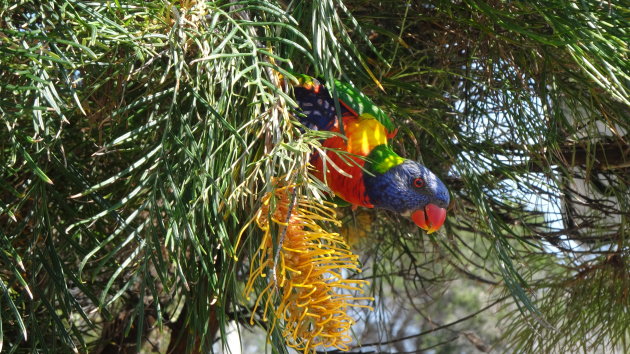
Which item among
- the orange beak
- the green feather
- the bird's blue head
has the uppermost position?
the green feather

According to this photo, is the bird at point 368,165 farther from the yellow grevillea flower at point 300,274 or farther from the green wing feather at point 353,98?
the yellow grevillea flower at point 300,274

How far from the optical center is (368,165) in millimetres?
900

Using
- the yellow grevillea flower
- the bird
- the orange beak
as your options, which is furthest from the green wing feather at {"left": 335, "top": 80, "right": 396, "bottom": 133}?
the yellow grevillea flower


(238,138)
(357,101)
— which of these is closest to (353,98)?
(357,101)

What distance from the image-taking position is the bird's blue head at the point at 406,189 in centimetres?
88

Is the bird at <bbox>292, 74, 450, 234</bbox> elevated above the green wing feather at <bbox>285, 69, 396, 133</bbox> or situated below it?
below

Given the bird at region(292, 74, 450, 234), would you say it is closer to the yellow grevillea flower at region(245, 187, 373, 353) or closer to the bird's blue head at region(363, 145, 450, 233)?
the bird's blue head at region(363, 145, 450, 233)

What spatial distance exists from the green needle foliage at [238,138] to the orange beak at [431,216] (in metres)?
0.08

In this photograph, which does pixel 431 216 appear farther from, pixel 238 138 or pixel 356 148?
pixel 238 138

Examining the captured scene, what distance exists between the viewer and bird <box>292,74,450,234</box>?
2.89ft

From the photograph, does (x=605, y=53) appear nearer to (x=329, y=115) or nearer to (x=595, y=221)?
(x=329, y=115)

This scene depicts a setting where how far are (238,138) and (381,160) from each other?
291mm

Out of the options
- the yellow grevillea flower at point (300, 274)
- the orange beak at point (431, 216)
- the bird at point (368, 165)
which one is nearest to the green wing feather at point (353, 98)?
the bird at point (368, 165)

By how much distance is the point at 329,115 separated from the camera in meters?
0.92
